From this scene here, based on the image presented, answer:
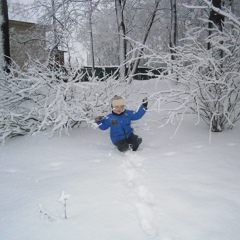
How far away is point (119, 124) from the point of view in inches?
155

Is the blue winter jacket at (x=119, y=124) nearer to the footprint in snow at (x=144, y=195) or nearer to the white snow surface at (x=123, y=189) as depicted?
the white snow surface at (x=123, y=189)

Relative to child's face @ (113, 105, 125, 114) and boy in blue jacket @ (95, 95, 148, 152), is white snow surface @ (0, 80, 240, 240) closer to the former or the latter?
boy in blue jacket @ (95, 95, 148, 152)

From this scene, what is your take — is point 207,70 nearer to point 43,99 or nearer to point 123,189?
point 123,189

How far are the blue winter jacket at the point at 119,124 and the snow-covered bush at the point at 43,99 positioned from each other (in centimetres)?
29

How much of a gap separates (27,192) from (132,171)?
1.09m

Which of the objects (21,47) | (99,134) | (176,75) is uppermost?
(21,47)

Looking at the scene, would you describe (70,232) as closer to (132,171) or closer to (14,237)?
(14,237)

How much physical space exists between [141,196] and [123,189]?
199mm

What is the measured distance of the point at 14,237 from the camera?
1.58 meters

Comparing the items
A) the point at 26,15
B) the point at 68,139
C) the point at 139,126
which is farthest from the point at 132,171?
the point at 26,15

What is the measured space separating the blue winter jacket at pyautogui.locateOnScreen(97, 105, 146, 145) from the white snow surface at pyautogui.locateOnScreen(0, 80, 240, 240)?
9.9 inches

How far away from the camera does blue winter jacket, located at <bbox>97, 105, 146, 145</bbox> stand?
391 cm

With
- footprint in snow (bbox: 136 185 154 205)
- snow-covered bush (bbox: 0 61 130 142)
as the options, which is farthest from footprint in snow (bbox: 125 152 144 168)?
snow-covered bush (bbox: 0 61 130 142)

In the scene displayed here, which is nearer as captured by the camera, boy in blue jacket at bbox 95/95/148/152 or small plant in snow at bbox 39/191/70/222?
small plant in snow at bbox 39/191/70/222
